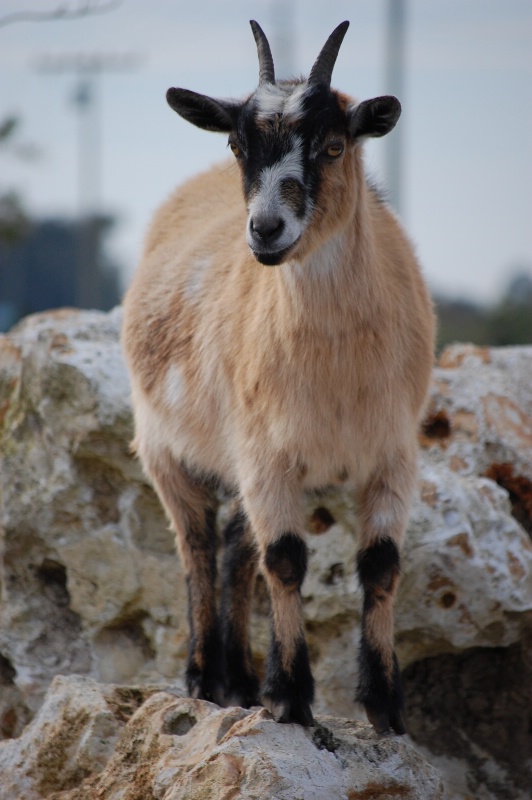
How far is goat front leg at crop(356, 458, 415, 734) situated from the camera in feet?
14.5

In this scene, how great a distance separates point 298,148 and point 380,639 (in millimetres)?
1857

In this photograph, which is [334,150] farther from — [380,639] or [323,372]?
[380,639]

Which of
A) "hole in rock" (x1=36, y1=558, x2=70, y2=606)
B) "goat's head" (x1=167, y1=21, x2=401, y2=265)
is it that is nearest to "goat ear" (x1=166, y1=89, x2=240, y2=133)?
"goat's head" (x1=167, y1=21, x2=401, y2=265)

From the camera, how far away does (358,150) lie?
440 cm

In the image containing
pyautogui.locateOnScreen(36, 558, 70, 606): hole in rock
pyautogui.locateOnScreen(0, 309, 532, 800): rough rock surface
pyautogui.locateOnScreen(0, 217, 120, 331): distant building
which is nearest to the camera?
pyautogui.locateOnScreen(0, 309, 532, 800): rough rock surface

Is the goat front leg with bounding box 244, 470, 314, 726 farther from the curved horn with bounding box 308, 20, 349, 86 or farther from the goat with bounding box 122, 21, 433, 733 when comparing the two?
the curved horn with bounding box 308, 20, 349, 86

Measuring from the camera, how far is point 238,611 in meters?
5.27

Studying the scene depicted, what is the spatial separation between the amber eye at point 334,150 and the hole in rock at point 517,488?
223 centimetres

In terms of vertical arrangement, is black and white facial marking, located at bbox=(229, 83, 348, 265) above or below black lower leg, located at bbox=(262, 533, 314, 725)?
above

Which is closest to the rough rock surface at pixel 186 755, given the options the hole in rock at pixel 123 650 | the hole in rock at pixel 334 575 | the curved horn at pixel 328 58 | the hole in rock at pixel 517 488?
the hole in rock at pixel 334 575

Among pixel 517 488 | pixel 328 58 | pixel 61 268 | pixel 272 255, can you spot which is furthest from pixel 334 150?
pixel 61 268

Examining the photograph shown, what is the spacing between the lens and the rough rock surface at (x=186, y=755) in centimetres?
380

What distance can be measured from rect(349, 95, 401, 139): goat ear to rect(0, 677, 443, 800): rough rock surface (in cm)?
215

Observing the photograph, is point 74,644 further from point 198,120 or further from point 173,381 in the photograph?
point 198,120
